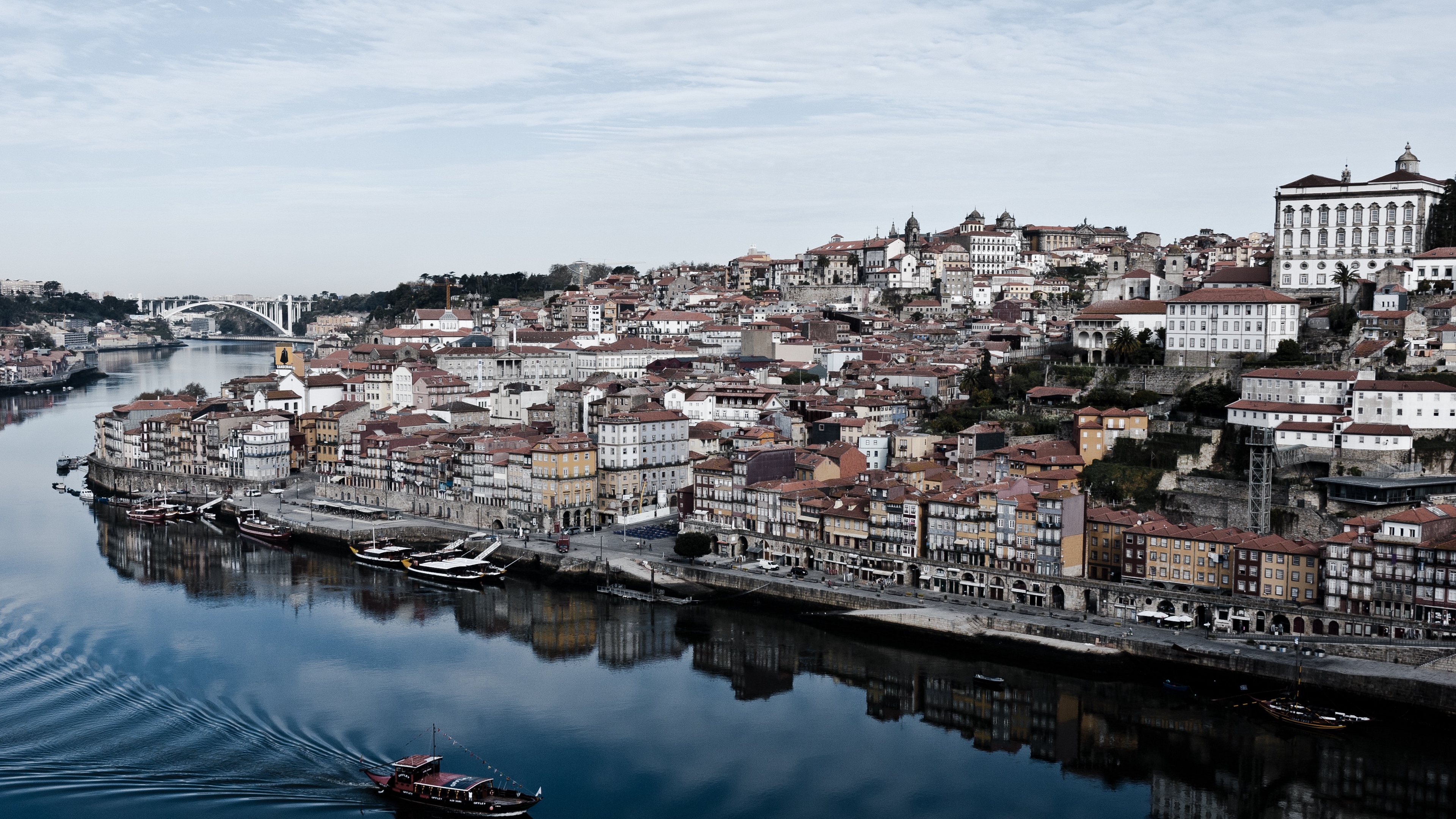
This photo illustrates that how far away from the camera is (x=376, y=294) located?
353 ft

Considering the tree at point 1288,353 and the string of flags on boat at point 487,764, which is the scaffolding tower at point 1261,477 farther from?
the string of flags on boat at point 487,764

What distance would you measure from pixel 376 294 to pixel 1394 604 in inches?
3873

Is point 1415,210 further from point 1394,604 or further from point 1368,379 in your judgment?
point 1394,604

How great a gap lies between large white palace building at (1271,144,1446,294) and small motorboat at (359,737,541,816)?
22798 mm

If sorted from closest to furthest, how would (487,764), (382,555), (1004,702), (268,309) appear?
(487,764) < (1004,702) < (382,555) < (268,309)

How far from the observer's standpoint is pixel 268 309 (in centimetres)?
12669

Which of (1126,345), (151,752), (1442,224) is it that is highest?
(1442,224)

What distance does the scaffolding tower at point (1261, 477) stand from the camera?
2092cm

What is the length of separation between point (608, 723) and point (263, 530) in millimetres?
15498

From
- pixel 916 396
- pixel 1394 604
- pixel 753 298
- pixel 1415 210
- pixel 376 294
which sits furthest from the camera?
pixel 376 294

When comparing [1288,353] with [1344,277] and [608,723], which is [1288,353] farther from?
[608,723]

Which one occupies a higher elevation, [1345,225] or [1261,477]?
[1345,225]

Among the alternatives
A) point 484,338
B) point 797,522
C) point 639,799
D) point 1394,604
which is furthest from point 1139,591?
point 484,338

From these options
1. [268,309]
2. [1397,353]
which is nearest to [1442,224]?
[1397,353]
